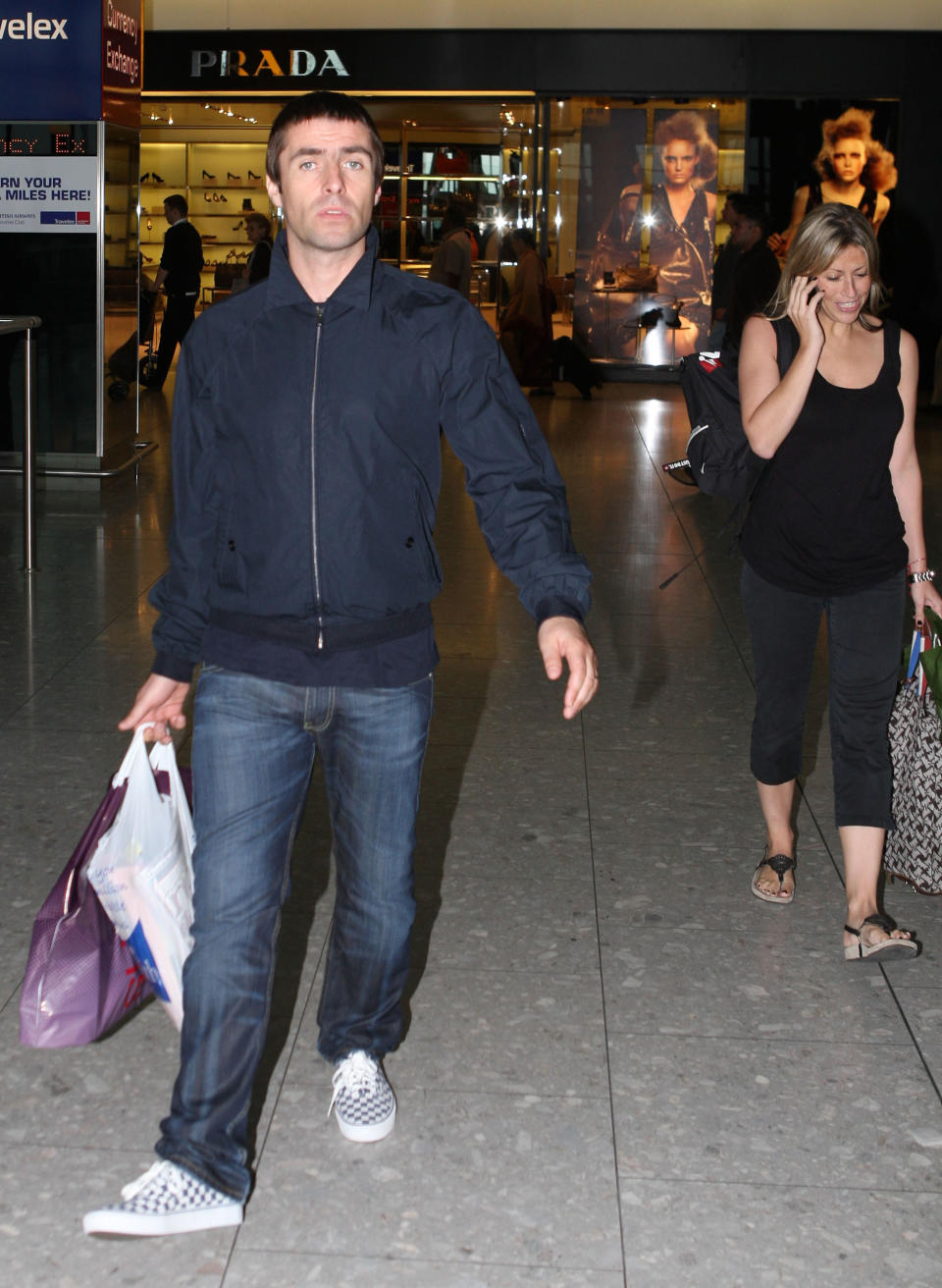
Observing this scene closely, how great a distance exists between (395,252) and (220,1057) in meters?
20.5

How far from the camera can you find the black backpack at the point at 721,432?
3.75 meters

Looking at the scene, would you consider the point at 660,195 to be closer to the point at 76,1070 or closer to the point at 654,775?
the point at 654,775

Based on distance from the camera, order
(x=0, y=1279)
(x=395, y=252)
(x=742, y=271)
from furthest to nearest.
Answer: (x=395, y=252)
(x=742, y=271)
(x=0, y=1279)

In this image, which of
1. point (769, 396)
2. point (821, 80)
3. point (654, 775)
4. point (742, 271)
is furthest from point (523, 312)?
point (769, 396)

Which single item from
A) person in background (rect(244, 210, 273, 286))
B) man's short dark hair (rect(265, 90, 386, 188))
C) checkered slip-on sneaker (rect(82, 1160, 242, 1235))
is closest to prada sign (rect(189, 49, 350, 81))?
person in background (rect(244, 210, 273, 286))

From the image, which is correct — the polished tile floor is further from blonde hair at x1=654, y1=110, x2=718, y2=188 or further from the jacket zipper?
blonde hair at x1=654, y1=110, x2=718, y2=188

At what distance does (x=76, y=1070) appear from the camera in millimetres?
3115

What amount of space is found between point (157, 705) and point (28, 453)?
574cm

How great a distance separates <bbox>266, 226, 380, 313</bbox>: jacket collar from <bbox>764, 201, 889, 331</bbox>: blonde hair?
1337 millimetres

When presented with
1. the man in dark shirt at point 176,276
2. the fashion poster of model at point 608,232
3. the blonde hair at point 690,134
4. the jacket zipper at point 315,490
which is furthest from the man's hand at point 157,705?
the blonde hair at point 690,134

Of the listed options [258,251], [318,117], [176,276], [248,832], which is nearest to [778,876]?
[248,832]

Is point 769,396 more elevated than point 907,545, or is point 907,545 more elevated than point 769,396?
point 769,396

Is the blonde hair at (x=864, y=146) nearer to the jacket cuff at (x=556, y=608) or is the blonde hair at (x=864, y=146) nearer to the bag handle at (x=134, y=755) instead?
the jacket cuff at (x=556, y=608)

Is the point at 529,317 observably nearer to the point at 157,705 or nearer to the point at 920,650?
the point at 920,650
